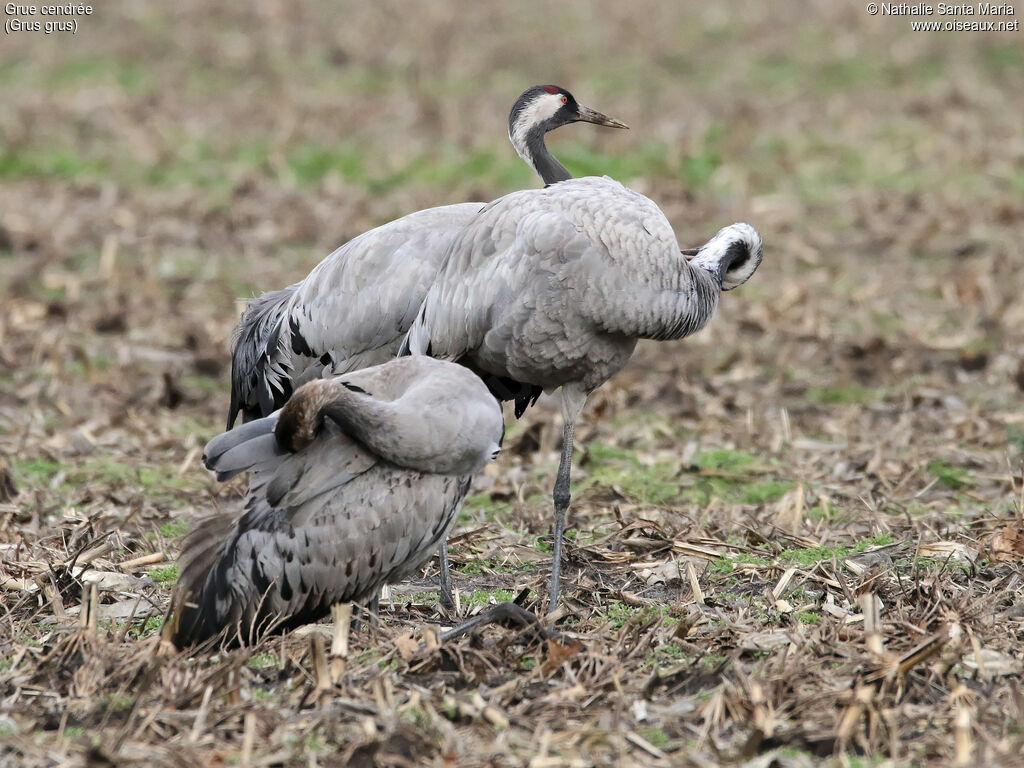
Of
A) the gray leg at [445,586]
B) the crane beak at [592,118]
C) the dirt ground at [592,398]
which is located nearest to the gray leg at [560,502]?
the dirt ground at [592,398]

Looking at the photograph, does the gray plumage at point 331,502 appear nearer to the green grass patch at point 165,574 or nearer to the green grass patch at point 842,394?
the green grass patch at point 165,574

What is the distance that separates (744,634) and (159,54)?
1315cm

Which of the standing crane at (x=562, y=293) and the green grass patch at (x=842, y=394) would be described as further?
the green grass patch at (x=842, y=394)

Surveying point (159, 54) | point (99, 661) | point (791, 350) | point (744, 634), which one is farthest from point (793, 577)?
point (159, 54)

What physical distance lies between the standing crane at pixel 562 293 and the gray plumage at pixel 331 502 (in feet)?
2.24

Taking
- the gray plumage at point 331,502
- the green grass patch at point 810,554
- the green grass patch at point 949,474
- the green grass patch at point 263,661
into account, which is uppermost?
the gray plumage at point 331,502

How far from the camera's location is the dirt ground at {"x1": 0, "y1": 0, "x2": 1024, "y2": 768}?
3.96 m

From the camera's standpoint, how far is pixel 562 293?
5.24 m

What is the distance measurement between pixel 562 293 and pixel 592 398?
292 centimetres

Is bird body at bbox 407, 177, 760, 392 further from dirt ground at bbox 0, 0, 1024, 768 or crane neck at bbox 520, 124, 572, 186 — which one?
dirt ground at bbox 0, 0, 1024, 768

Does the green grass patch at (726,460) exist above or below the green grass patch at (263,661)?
below

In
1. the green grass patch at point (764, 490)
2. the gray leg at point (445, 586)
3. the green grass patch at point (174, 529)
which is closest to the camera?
the gray leg at point (445, 586)

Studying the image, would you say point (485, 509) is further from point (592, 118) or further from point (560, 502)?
point (592, 118)

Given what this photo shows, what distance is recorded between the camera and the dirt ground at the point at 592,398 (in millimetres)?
3955
